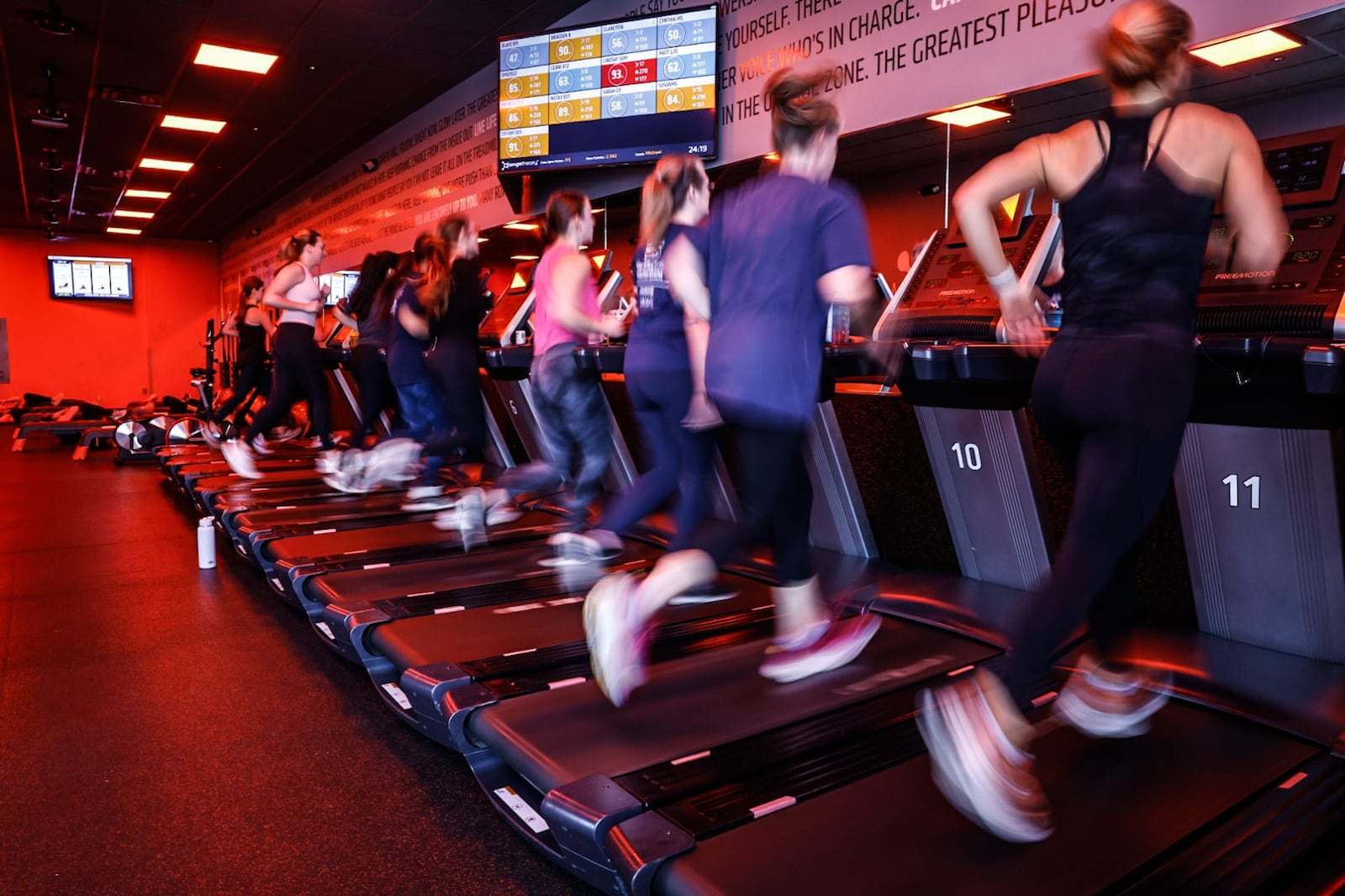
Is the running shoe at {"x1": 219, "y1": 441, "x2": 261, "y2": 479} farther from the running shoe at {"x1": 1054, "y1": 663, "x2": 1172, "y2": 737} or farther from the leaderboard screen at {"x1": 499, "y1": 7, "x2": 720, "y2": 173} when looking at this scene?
the running shoe at {"x1": 1054, "y1": 663, "x2": 1172, "y2": 737}

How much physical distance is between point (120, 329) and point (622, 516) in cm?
1632

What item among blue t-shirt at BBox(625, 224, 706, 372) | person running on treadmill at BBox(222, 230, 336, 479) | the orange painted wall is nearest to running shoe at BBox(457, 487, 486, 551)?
blue t-shirt at BBox(625, 224, 706, 372)

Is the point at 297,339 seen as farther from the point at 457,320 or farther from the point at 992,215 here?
the point at 992,215

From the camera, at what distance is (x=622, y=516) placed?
275 centimetres

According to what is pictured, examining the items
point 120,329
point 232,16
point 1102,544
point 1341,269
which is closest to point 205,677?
point 1102,544

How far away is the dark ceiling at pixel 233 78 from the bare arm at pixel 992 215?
4952 millimetres

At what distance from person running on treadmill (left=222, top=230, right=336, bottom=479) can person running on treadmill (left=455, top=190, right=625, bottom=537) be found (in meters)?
2.17

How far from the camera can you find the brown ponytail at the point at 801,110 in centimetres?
182

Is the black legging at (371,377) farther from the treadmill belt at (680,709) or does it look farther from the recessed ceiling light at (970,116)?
the treadmill belt at (680,709)

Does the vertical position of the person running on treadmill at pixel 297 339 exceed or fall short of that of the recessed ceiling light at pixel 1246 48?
it falls short

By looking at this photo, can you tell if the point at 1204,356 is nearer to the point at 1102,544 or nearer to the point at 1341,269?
the point at 1341,269

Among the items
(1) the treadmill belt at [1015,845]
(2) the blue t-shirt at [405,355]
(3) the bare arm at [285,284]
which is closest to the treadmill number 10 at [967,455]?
(1) the treadmill belt at [1015,845]

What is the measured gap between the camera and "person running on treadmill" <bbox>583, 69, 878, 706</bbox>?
176 centimetres

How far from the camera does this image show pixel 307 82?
7316 mm
